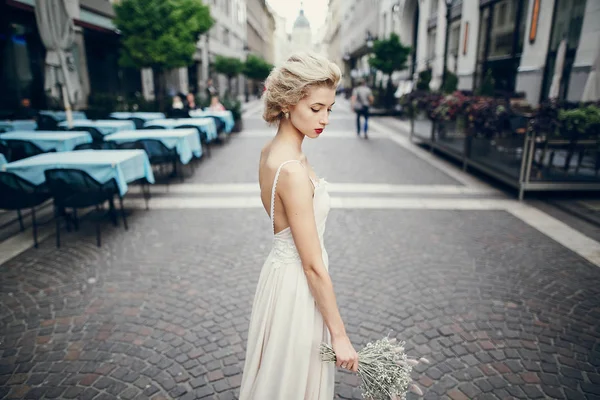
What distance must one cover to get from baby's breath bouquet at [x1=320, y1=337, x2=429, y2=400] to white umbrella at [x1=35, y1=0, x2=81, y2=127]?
8.72 meters

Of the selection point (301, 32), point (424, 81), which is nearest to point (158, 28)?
point (424, 81)

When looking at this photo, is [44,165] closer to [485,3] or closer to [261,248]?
[261,248]

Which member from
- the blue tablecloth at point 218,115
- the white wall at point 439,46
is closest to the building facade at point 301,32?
the white wall at point 439,46

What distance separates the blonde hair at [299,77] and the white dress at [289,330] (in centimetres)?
36

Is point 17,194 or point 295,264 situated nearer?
point 295,264

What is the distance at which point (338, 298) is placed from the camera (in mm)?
3781

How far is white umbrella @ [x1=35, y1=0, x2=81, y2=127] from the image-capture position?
774 cm

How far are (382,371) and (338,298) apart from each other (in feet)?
7.47

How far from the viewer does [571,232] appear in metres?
5.48

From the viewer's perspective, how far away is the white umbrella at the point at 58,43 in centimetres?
774

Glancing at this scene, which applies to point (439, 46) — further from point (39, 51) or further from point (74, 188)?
point (74, 188)

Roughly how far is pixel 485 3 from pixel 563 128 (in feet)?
42.4

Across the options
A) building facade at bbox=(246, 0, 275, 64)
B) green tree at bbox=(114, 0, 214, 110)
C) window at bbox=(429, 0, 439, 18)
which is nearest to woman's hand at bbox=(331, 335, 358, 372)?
green tree at bbox=(114, 0, 214, 110)

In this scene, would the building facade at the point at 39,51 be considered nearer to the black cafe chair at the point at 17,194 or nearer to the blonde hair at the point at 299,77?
the black cafe chair at the point at 17,194
